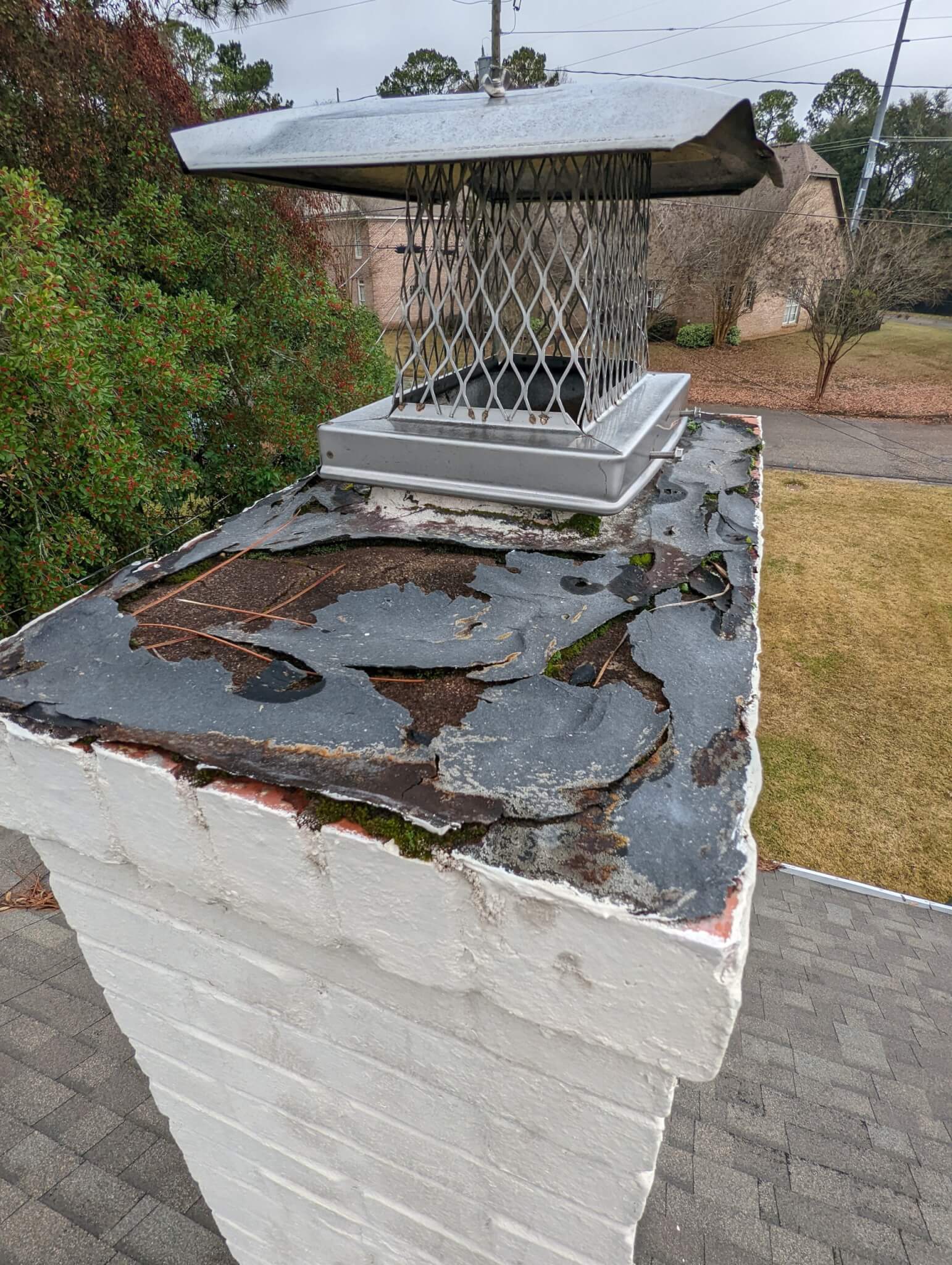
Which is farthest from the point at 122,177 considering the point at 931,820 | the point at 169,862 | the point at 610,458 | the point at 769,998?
the point at 931,820

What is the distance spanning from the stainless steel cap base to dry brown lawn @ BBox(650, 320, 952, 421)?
15059 mm

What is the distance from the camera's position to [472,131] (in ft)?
6.13

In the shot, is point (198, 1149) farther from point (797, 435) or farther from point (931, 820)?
point (797, 435)

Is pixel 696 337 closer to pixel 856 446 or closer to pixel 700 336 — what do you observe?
pixel 700 336

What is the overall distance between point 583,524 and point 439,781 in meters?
1.41

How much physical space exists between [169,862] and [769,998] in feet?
12.4

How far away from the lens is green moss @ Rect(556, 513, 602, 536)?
90.4 inches

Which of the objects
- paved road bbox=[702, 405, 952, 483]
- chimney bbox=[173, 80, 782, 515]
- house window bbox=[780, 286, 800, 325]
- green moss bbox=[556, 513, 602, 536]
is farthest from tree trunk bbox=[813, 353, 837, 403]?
green moss bbox=[556, 513, 602, 536]

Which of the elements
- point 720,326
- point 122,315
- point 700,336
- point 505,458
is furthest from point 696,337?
point 505,458

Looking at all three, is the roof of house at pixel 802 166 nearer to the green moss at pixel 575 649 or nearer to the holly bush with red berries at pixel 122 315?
the holly bush with red berries at pixel 122 315

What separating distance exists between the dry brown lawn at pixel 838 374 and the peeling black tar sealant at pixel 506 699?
52.3 ft

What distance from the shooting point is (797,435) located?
52.5ft

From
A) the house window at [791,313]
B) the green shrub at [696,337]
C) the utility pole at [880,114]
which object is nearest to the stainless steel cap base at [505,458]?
the utility pole at [880,114]

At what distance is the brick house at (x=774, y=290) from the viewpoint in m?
19.8
